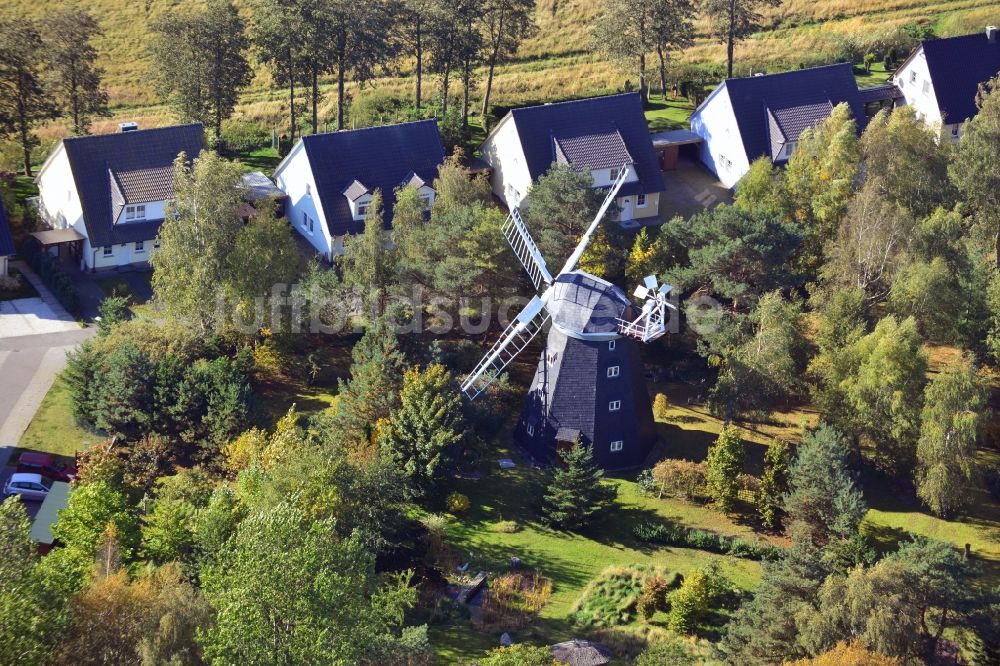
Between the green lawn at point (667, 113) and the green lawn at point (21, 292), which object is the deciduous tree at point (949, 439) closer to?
the green lawn at point (667, 113)

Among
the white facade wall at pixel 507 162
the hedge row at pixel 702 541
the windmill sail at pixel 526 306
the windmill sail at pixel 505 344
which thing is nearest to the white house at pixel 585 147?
the white facade wall at pixel 507 162

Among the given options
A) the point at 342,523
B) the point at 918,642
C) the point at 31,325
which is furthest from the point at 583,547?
the point at 31,325

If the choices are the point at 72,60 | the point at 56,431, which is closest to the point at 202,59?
the point at 72,60

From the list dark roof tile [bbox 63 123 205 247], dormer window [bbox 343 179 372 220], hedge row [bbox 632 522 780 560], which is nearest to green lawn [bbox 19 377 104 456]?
dark roof tile [bbox 63 123 205 247]

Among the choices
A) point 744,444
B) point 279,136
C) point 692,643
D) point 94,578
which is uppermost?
point 279,136

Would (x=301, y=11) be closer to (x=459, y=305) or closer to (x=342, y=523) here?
(x=459, y=305)

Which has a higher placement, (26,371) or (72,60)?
(72,60)

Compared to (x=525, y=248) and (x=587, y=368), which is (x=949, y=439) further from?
(x=525, y=248)
